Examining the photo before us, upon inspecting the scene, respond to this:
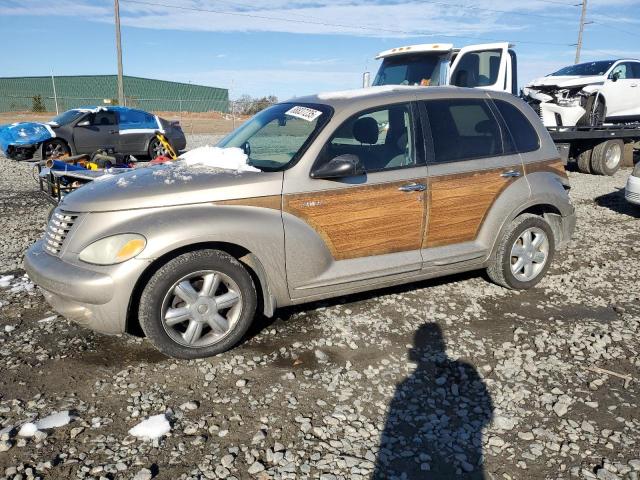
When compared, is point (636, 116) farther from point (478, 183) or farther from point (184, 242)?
point (184, 242)

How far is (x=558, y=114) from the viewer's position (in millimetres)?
12211

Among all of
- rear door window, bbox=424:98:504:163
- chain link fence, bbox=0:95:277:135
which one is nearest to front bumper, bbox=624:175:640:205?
rear door window, bbox=424:98:504:163

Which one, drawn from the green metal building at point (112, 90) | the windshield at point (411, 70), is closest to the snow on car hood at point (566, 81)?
the windshield at point (411, 70)

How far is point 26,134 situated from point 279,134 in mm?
11697

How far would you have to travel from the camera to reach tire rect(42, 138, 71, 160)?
13.3m

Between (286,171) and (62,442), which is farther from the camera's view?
(286,171)

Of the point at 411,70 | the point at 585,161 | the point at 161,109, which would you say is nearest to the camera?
the point at 411,70

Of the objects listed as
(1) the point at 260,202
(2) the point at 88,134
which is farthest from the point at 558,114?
(2) the point at 88,134

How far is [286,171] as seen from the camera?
3781mm

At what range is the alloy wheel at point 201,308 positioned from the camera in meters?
3.52

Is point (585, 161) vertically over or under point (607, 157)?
under

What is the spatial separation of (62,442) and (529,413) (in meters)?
2.64

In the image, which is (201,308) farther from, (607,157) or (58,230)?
(607,157)

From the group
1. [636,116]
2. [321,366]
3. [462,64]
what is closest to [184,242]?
[321,366]
